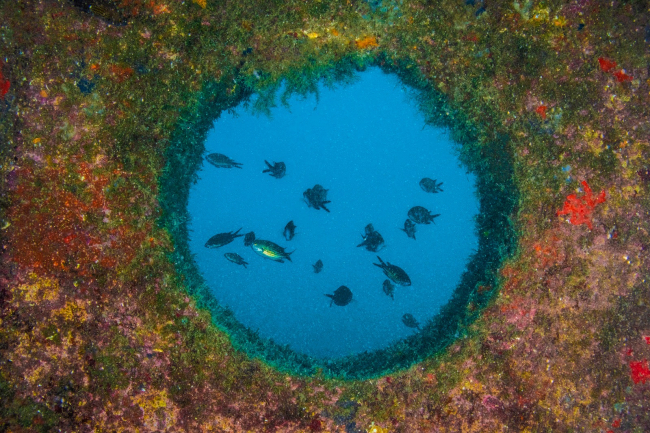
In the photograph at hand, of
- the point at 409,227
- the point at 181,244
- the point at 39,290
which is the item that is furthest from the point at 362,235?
the point at 39,290

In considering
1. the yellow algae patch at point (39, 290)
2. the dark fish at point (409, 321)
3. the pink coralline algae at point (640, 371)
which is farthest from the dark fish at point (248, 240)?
the pink coralline algae at point (640, 371)

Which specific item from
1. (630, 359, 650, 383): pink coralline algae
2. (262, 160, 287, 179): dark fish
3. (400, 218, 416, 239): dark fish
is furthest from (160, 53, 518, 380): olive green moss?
(630, 359, 650, 383): pink coralline algae

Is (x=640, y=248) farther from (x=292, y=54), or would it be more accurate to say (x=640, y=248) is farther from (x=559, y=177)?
(x=292, y=54)

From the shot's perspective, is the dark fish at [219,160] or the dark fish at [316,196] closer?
the dark fish at [219,160]

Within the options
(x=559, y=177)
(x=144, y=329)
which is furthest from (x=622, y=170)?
(x=144, y=329)

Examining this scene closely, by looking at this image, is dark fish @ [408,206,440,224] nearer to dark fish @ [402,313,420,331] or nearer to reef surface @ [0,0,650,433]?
reef surface @ [0,0,650,433]

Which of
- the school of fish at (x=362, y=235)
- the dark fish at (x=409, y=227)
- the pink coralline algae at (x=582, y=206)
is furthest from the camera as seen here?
the dark fish at (x=409, y=227)

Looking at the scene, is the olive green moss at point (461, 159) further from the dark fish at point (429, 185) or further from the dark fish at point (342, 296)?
the dark fish at point (342, 296)
